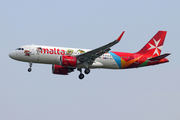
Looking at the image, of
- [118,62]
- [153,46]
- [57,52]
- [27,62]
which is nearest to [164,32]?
[153,46]

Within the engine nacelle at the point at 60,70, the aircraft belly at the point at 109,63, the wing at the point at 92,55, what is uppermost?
the wing at the point at 92,55

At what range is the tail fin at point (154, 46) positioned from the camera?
53.8m

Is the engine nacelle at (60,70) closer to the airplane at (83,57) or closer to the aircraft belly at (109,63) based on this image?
the airplane at (83,57)

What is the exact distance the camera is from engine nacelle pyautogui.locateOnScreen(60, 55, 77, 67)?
155 feet

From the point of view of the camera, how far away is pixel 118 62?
51156 millimetres

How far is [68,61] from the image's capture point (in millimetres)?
47625

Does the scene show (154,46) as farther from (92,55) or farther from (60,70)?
(60,70)

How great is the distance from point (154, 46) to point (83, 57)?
1292 cm

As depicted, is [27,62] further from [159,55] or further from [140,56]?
[159,55]

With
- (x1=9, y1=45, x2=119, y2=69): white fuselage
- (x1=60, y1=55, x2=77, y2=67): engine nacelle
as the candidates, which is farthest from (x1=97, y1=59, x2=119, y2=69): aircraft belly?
(x1=60, y1=55, x2=77, y2=67): engine nacelle

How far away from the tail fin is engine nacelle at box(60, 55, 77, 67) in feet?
38.0

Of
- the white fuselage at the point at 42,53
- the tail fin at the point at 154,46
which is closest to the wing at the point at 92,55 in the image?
the white fuselage at the point at 42,53

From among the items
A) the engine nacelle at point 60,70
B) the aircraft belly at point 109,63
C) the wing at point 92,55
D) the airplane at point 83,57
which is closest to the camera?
the wing at point 92,55

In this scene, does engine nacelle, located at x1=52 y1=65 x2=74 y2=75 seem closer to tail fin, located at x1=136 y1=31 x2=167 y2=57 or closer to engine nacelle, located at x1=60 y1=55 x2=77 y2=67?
engine nacelle, located at x1=60 y1=55 x2=77 y2=67
